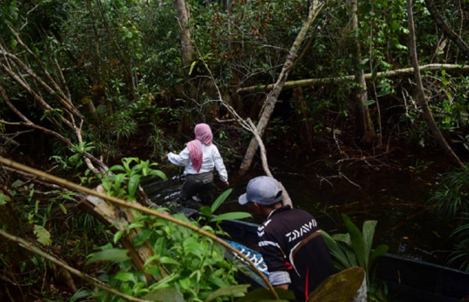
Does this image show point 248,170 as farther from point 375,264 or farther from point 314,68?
point 375,264

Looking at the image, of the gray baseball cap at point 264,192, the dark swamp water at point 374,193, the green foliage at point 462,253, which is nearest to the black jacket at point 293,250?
the gray baseball cap at point 264,192

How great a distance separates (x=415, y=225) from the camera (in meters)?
5.07

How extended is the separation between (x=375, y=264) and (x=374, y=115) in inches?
234

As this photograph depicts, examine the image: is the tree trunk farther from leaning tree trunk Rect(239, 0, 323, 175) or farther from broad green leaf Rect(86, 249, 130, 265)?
broad green leaf Rect(86, 249, 130, 265)

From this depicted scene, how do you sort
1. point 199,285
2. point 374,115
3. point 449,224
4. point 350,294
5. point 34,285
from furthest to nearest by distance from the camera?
point 374,115, point 449,224, point 34,285, point 350,294, point 199,285

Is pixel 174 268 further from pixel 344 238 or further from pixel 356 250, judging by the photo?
pixel 344 238

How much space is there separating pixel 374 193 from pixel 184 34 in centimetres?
512

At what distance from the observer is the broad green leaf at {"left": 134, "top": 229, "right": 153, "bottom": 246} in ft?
4.48

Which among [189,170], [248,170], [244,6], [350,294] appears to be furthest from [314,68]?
[350,294]

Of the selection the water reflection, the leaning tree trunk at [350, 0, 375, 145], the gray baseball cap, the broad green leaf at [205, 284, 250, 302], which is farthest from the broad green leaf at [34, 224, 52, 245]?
the leaning tree trunk at [350, 0, 375, 145]

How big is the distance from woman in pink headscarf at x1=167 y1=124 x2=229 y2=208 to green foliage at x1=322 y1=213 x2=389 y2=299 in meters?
2.26

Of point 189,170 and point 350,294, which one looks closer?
point 350,294

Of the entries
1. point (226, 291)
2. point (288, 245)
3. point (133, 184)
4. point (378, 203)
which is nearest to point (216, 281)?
point (226, 291)

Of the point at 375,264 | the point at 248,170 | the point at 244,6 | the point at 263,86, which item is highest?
the point at 244,6
